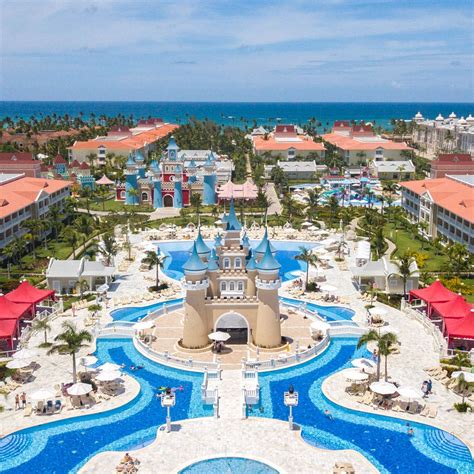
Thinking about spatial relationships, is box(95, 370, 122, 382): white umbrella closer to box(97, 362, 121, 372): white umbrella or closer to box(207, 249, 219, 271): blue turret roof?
box(97, 362, 121, 372): white umbrella

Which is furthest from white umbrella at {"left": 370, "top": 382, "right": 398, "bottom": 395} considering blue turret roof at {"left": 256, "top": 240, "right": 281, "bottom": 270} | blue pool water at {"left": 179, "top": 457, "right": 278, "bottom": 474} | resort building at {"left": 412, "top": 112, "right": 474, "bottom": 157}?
resort building at {"left": 412, "top": 112, "right": 474, "bottom": 157}

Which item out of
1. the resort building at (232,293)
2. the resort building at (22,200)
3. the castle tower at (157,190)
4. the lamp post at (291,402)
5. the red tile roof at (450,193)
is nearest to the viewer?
the lamp post at (291,402)

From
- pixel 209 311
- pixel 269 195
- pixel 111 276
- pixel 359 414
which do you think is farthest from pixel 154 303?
pixel 269 195

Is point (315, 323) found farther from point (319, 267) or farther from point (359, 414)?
point (319, 267)

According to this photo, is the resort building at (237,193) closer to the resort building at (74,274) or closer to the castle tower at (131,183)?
the castle tower at (131,183)

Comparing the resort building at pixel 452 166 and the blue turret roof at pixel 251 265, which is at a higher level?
the resort building at pixel 452 166

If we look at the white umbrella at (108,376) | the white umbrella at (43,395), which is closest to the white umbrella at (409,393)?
the white umbrella at (108,376)
